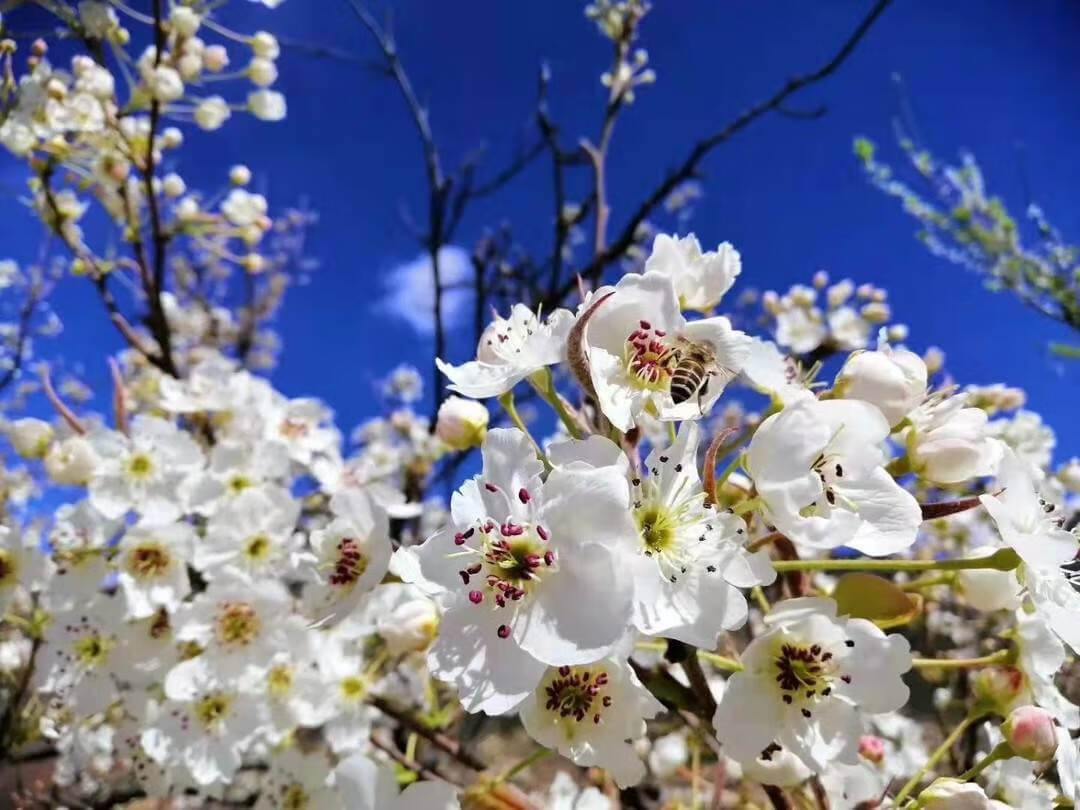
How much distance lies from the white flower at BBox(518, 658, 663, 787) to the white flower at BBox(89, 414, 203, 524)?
38.4 inches

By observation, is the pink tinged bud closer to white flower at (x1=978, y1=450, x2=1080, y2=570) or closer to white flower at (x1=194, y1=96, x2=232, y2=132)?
white flower at (x1=978, y1=450, x2=1080, y2=570)

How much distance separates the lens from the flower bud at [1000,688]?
96 centimetres

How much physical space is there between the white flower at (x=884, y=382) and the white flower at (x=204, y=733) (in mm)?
1212

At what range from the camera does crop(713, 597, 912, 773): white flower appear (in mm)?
801

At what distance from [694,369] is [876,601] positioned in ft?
1.04

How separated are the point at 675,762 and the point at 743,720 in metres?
2.04

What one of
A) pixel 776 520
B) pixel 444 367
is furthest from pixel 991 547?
pixel 444 367

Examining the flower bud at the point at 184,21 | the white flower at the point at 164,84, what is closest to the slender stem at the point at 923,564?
the white flower at the point at 164,84

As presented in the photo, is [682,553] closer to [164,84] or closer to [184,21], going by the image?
[164,84]

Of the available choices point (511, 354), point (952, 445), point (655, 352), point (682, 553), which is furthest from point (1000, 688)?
point (511, 354)

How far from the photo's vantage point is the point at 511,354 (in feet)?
3.04

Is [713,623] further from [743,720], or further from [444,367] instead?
[444,367]

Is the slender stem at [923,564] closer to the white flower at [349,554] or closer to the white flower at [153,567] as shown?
the white flower at [349,554]

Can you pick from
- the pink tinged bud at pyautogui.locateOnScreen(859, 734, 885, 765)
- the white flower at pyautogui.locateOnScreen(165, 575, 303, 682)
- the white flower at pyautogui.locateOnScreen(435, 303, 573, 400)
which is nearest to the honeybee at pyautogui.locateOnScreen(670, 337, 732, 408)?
the white flower at pyautogui.locateOnScreen(435, 303, 573, 400)
